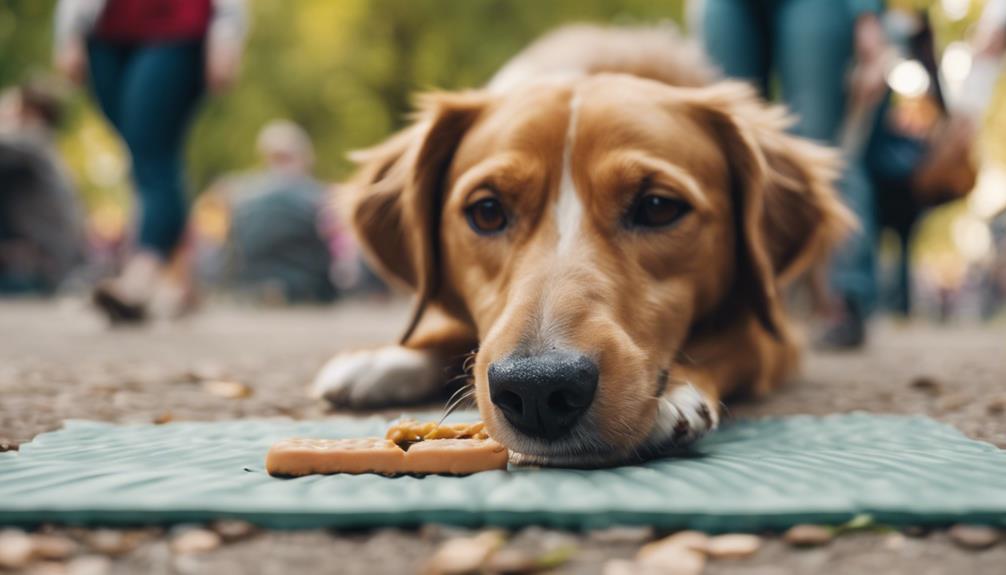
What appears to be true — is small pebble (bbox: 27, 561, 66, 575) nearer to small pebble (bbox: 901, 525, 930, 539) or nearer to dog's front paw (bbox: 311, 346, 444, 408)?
small pebble (bbox: 901, 525, 930, 539)

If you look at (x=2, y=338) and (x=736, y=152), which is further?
(x=2, y=338)

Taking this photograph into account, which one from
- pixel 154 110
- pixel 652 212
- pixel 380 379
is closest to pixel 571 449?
pixel 652 212

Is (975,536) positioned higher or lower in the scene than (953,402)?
higher

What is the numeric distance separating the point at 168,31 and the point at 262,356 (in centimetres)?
237

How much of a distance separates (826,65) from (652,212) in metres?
2.72

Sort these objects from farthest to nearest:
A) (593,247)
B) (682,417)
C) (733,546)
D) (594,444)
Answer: (593,247), (682,417), (594,444), (733,546)

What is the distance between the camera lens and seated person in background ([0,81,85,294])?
33.3 ft

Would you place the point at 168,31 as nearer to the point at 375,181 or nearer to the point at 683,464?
the point at 375,181

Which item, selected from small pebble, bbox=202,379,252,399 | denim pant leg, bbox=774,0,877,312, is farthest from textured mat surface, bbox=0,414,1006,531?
denim pant leg, bbox=774,0,877,312

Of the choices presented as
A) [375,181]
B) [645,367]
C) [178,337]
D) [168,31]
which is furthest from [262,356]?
[645,367]

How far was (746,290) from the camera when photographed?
3074 mm

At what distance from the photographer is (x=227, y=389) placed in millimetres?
3385

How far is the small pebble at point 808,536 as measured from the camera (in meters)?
1.50

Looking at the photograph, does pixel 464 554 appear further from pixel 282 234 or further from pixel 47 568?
pixel 282 234
